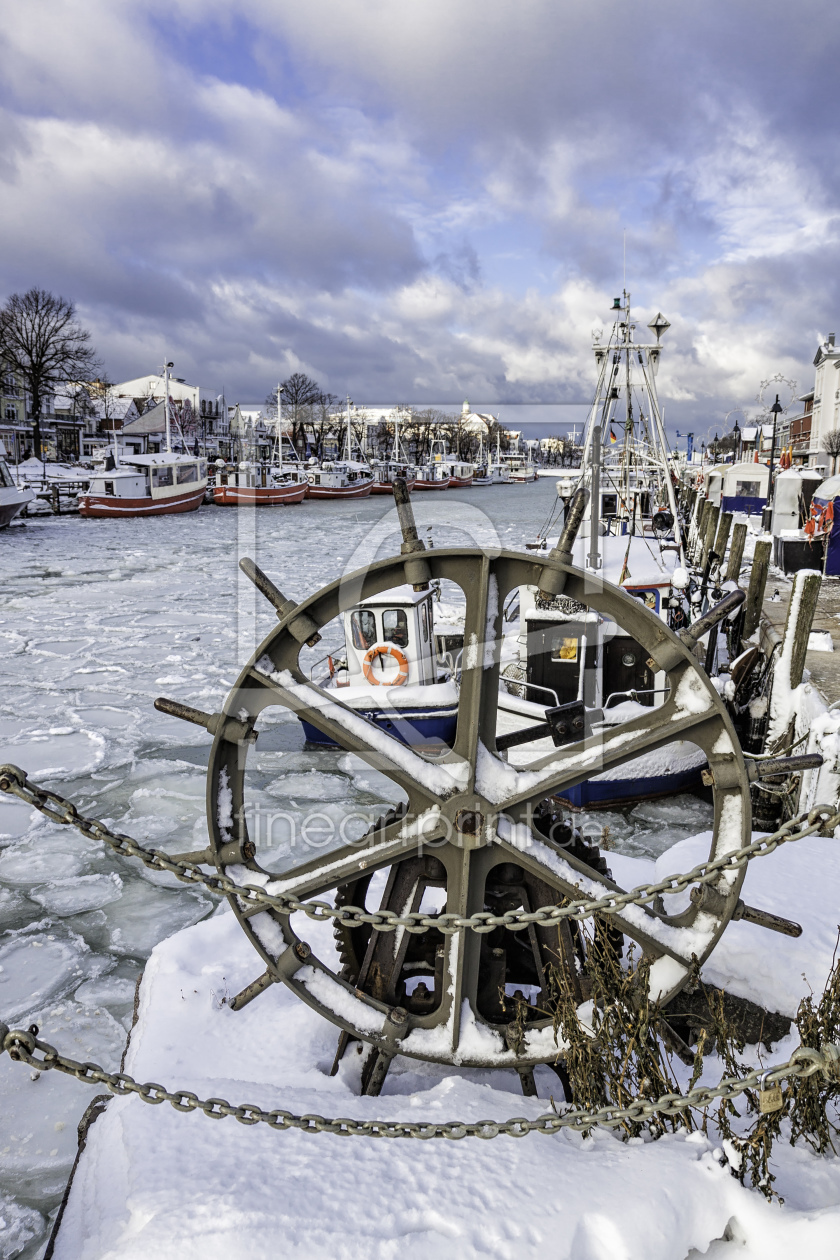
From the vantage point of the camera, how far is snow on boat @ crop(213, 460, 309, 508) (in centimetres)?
5969

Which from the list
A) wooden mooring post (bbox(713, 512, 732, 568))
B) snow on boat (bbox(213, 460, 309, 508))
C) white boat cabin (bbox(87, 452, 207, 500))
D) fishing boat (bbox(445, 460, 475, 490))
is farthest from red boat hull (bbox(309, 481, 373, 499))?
wooden mooring post (bbox(713, 512, 732, 568))

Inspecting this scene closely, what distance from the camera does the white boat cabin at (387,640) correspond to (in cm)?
1193

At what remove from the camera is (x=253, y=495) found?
2306 inches

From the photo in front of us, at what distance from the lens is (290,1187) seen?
114 inches

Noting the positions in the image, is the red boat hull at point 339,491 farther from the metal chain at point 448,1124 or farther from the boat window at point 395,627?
the metal chain at point 448,1124

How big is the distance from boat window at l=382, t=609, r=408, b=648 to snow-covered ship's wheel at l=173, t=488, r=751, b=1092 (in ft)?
26.2

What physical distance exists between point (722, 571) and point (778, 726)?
48.0 ft

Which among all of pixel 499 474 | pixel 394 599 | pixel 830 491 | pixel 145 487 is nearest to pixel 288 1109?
pixel 394 599

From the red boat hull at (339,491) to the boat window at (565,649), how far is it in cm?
5801

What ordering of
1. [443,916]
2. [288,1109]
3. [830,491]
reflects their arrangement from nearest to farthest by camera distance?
1. [443,916]
2. [288,1109]
3. [830,491]

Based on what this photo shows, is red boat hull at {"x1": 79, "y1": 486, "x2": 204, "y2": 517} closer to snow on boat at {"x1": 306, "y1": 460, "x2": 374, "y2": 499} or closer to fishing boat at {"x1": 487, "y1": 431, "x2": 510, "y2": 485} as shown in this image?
snow on boat at {"x1": 306, "y1": 460, "x2": 374, "y2": 499}

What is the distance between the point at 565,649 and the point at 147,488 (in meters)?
45.6

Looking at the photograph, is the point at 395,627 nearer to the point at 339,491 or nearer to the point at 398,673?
the point at 398,673

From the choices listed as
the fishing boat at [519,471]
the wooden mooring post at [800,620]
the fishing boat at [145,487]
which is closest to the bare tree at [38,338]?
the fishing boat at [145,487]
